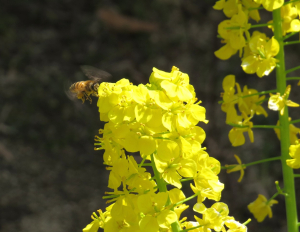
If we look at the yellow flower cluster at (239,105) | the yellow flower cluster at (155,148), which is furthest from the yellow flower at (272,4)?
the yellow flower cluster at (155,148)

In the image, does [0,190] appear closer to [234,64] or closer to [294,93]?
[234,64]

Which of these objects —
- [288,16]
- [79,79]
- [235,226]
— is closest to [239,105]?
[288,16]

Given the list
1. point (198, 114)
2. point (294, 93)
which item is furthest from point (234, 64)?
point (198, 114)

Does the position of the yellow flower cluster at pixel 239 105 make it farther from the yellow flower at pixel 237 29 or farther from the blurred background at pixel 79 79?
the blurred background at pixel 79 79

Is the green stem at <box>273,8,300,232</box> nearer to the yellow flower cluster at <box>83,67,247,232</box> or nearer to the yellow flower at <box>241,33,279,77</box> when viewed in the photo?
the yellow flower at <box>241,33,279,77</box>

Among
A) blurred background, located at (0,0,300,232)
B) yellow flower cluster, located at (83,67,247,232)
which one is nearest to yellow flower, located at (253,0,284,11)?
yellow flower cluster, located at (83,67,247,232)

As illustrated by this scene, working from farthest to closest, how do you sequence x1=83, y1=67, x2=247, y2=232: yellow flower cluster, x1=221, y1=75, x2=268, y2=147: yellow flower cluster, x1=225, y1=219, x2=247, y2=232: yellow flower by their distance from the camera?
1. x1=221, y1=75, x2=268, y2=147: yellow flower cluster
2. x1=225, y1=219, x2=247, y2=232: yellow flower
3. x1=83, y1=67, x2=247, y2=232: yellow flower cluster
